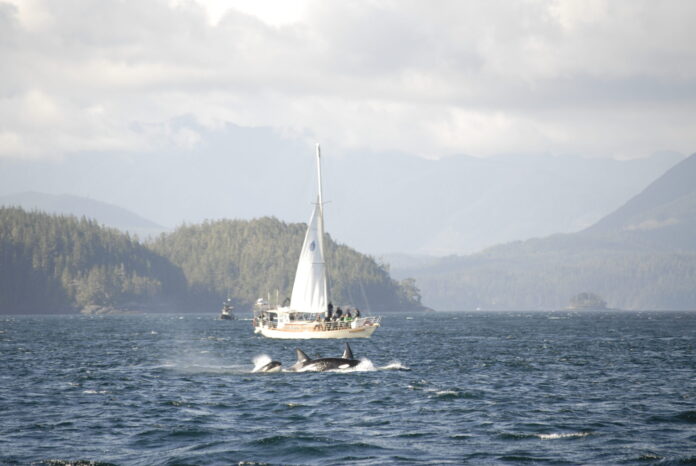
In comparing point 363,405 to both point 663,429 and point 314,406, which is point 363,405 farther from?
point 663,429

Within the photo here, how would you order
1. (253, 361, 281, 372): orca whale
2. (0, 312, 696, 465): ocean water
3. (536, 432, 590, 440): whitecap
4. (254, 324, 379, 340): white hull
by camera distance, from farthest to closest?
(254, 324, 379, 340): white hull, (253, 361, 281, 372): orca whale, (536, 432, 590, 440): whitecap, (0, 312, 696, 465): ocean water

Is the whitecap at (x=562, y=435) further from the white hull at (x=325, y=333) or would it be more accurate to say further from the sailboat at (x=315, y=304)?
the white hull at (x=325, y=333)

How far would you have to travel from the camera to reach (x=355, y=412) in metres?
47.9

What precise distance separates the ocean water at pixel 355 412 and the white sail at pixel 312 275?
35.6 m

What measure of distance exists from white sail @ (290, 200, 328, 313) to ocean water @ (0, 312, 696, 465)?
3563cm

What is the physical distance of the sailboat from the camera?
11856 centimetres

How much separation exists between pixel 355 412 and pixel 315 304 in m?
72.6

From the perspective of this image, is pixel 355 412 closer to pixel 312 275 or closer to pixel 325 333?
pixel 312 275

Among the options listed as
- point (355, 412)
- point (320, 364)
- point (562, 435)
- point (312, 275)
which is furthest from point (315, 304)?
point (562, 435)

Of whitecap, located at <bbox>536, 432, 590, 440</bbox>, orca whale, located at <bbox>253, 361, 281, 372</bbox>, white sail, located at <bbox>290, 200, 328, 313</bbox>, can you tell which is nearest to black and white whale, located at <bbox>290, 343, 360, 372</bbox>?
orca whale, located at <bbox>253, 361, 281, 372</bbox>

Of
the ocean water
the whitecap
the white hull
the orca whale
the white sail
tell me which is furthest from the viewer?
the white hull

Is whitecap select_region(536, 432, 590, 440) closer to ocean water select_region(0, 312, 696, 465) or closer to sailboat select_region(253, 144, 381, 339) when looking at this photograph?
ocean water select_region(0, 312, 696, 465)


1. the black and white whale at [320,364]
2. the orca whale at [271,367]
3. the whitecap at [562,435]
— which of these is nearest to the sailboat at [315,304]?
the orca whale at [271,367]

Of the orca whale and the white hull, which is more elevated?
the white hull
